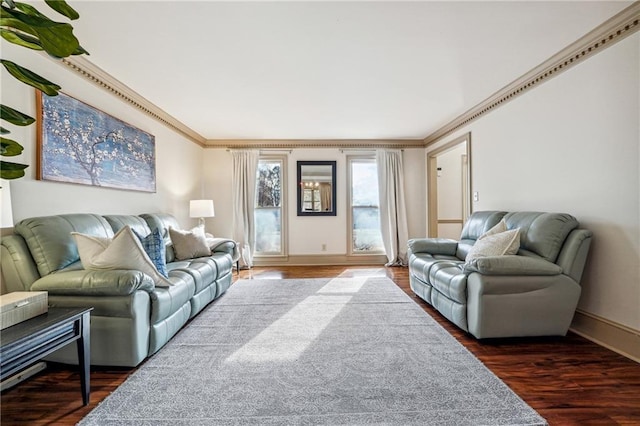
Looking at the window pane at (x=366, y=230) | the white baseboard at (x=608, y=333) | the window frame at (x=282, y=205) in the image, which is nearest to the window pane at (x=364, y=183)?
the window pane at (x=366, y=230)

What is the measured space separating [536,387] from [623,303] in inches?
43.1

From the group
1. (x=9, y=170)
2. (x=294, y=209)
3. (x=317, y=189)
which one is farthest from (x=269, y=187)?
(x=9, y=170)

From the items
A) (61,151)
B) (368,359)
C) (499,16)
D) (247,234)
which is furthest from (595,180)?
(247,234)

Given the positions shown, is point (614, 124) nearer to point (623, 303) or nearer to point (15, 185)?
point (623, 303)

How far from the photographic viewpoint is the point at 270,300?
11.6 feet

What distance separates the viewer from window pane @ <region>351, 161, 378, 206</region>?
5.81 m

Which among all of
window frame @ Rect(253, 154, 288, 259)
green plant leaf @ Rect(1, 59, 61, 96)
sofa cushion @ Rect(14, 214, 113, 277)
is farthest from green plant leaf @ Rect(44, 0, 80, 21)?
window frame @ Rect(253, 154, 288, 259)

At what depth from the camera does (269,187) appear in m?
5.74

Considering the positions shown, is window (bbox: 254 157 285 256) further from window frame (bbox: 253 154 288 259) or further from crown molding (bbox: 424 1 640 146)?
crown molding (bbox: 424 1 640 146)

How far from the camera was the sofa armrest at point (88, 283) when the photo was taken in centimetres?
192

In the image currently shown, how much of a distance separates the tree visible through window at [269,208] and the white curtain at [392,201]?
77.1 inches

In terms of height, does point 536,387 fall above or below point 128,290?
below

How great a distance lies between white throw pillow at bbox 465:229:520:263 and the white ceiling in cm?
159

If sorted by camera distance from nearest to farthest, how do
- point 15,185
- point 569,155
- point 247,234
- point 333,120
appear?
point 15,185 < point 569,155 < point 333,120 < point 247,234
